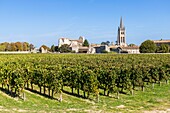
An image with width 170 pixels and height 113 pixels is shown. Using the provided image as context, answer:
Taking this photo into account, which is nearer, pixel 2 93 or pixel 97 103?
pixel 97 103

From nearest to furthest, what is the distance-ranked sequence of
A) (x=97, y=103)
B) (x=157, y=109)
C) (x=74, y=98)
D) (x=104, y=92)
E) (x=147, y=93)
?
(x=157, y=109) → (x=97, y=103) → (x=74, y=98) → (x=104, y=92) → (x=147, y=93)

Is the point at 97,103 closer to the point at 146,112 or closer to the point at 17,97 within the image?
the point at 146,112

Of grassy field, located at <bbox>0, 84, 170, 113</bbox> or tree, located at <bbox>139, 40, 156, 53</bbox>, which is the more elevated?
tree, located at <bbox>139, 40, 156, 53</bbox>

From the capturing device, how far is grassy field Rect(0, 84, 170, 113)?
15.3 meters

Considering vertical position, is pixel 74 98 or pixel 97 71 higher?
pixel 97 71

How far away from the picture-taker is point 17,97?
1891 cm

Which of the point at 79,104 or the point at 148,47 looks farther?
the point at 148,47

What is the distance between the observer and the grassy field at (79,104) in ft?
50.1

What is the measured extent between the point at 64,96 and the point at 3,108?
608cm

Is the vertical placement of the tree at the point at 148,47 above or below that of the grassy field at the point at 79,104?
above

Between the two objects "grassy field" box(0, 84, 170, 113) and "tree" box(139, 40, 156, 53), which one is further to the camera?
"tree" box(139, 40, 156, 53)

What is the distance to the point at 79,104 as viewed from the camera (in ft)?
58.4

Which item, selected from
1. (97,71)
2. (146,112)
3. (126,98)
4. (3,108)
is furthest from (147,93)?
(3,108)

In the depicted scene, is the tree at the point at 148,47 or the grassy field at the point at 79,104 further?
the tree at the point at 148,47
